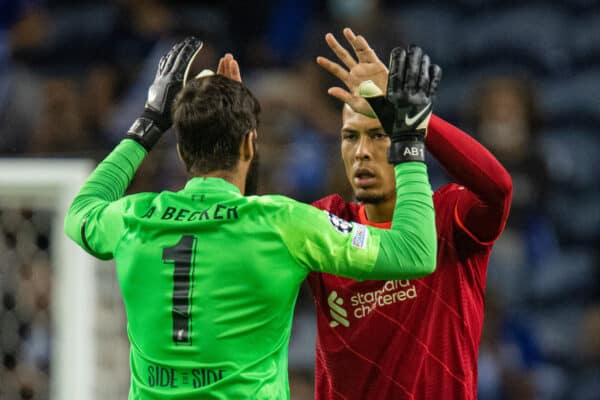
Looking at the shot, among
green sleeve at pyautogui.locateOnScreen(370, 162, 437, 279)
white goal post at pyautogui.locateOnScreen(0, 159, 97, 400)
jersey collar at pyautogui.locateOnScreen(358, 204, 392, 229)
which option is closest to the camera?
green sleeve at pyautogui.locateOnScreen(370, 162, 437, 279)

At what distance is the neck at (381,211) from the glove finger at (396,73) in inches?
27.5

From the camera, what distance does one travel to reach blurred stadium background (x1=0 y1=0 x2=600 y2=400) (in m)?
6.57

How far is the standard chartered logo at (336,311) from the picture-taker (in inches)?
131

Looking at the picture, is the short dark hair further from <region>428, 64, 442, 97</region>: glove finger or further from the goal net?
the goal net

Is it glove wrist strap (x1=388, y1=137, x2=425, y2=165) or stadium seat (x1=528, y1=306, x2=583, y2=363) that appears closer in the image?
glove wrist strap (x1=388, y1=137, x2=425, y2=165)

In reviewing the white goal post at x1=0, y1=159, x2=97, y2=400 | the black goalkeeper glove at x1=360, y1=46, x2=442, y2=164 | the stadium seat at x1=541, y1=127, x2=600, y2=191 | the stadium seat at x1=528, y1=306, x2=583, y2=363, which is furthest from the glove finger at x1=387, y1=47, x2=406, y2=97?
the stadium seat at x1=541, y1=127, x2=600, y2=191

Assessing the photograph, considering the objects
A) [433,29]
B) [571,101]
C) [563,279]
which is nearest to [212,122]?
[563,279]

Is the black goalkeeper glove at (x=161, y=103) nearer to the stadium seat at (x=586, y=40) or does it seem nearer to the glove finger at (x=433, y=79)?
the glove finger at (x=433, y=79)

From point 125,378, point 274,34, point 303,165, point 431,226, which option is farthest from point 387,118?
point 274,34

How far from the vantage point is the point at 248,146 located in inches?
108

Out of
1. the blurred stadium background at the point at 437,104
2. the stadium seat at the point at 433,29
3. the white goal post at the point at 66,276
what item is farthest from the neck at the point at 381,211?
the stadium seat at the point at 433,29

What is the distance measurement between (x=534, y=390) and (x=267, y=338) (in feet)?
12.9

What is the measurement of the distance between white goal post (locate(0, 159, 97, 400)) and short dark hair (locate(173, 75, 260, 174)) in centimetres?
169

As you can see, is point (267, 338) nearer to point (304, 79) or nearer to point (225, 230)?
point (225, 230)
